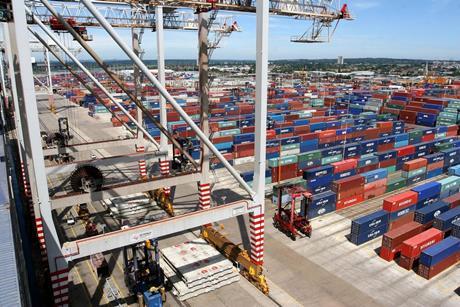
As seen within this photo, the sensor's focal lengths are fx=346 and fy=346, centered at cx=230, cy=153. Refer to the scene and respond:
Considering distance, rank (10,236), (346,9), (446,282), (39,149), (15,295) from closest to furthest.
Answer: (15,295)
(10,236)
(39,149)
(446,282)
(346,9)

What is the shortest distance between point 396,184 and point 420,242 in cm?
1462

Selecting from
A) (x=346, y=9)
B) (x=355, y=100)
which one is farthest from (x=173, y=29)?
(x=355, y=100)

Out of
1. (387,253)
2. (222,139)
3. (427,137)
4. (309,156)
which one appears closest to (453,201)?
(387,253)

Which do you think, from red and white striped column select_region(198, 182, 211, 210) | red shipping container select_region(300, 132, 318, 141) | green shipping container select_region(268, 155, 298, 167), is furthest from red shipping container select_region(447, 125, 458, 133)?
red and white striped column select_region(198, 182, 211, 210)

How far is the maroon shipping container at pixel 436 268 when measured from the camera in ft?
72.6

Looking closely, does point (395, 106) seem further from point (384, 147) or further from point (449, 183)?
point (449, 183)

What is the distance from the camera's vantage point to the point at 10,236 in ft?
43.8

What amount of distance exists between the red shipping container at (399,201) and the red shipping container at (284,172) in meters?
13.2

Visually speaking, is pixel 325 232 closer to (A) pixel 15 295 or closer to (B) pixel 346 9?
(B) pixel 346 9

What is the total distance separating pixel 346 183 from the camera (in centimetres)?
3194

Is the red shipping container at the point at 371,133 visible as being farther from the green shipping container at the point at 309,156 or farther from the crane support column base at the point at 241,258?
the crane support column base at the point at 241,258

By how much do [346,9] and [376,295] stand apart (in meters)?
20.0

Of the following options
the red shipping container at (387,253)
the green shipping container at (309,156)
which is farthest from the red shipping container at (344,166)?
the red shipping container at (387,253)

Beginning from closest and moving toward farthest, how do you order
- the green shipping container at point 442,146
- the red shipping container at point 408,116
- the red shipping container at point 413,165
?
the red shipping container at point 413,165, the green shipping container at point 442,146, the red shipping container at point 408,116
